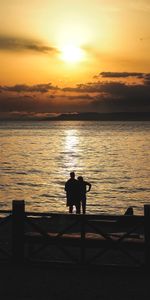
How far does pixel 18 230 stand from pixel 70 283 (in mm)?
1992

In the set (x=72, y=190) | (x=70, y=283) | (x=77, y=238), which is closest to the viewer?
(x=70, y=283)

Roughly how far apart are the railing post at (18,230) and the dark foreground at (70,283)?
1.08 feet

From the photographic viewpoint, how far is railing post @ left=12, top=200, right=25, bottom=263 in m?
11.0

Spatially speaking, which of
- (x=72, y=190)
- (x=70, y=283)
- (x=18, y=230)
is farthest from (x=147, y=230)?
(x=72, y=190)

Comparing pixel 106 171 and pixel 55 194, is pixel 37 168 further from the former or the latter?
pixel 55 194

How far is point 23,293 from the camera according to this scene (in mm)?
9172

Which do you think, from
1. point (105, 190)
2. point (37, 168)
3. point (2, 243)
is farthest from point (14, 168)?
point (2, 243)

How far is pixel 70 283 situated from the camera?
32.2 ft

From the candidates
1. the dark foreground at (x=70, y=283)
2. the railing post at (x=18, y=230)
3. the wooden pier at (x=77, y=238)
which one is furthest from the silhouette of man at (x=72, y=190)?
the dark foreground at (x=70, y=283)

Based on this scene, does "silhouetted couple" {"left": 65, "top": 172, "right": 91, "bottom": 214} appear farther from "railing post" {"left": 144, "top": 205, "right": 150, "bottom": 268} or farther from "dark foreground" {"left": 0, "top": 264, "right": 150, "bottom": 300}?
Answer: "railing post" {"left": 144, "top": 205, "right": 150, "bottom": 268}

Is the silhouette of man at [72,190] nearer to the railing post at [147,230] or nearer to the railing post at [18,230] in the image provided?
the railing post at [18,230]

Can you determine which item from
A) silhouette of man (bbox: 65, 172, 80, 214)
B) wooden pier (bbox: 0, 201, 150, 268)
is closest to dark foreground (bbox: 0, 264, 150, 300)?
wooden pier (bbox: 0, 201, 150, 268)

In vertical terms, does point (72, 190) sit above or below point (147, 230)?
below

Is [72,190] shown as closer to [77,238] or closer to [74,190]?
[74,190]
